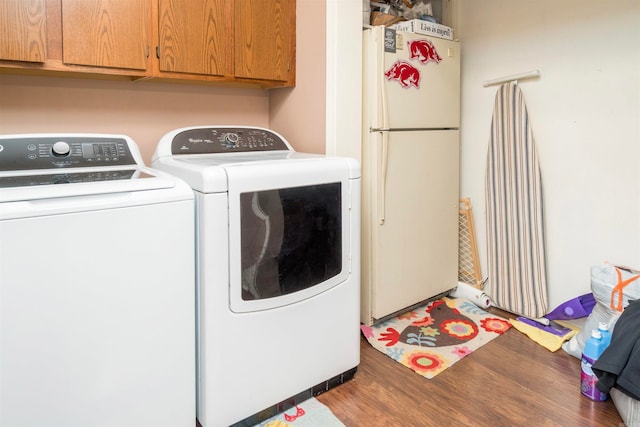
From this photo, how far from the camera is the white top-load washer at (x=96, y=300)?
1.18m

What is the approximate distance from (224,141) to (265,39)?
584 mm

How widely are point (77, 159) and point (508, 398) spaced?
2.04 metres

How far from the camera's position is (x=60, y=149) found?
1730 millimetres

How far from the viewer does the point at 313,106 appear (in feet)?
7.52

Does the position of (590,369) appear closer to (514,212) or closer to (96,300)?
(514,212)

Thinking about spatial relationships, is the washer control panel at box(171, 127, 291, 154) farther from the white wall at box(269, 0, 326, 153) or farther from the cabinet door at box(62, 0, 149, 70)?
the cabinet door at box(62, 0, 149, 70)

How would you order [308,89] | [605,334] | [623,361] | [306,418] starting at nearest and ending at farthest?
[623,361] → [306,418] → [605,334] → [308,89]

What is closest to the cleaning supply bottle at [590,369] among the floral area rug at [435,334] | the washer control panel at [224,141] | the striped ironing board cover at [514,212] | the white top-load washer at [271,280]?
the floral area rug at [435,334]

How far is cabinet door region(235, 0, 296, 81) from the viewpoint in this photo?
86.0 inches

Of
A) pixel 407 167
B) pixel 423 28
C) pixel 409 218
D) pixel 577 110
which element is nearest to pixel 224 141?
pixel 407 167

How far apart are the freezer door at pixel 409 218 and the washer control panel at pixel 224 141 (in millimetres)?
530

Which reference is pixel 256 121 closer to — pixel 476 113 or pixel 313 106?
pixel 313 106

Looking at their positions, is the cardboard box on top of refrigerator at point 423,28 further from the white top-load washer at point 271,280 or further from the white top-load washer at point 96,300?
the white top-load washer at point 96,300

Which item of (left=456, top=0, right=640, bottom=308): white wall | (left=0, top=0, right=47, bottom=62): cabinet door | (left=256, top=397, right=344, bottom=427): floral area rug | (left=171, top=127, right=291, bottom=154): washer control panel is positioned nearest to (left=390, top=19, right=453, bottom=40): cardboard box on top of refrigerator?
(left=456, top=0, right=640, bottom=308): white wall
